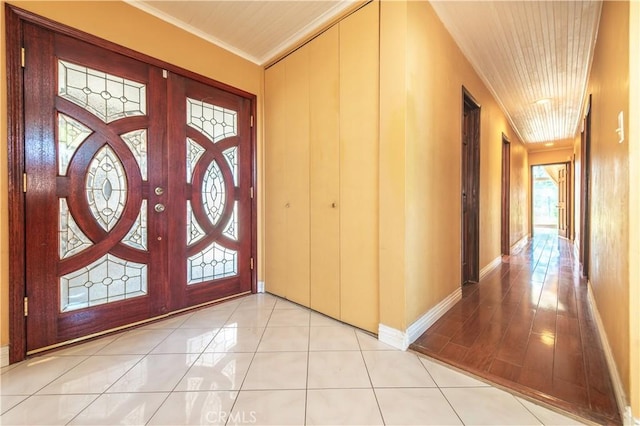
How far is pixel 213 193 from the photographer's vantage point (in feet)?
8.94

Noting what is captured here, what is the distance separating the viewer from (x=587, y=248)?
3.55 metres

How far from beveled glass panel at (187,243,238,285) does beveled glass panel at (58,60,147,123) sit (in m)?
1.42

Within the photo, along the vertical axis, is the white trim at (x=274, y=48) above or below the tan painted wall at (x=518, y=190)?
above

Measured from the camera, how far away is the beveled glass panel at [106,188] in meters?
2.02

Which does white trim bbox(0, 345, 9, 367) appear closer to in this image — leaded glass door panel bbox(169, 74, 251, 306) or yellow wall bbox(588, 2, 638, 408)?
leaded glass door panel bbox(169, 74, 251, 306)

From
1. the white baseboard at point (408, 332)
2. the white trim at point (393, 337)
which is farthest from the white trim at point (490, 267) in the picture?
the white trim at point (393, 337)

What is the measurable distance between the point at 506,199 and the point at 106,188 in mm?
6179

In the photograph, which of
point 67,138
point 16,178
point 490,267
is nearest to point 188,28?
point 67,138

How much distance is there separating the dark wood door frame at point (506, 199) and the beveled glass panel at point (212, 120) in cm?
504

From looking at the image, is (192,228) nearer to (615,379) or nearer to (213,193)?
(213,193)

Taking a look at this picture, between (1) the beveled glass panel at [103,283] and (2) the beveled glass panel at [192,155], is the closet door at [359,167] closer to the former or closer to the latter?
(2) the beveled glass panel at [192,155]

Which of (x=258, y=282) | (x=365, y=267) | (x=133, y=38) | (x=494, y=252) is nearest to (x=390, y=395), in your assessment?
(x=365, y=267)

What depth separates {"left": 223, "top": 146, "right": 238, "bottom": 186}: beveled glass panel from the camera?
9.32 ft

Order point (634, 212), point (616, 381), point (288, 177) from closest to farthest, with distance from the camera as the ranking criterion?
1. point (634, 212)
2. point (616, 381)
3. point (288, 177)
